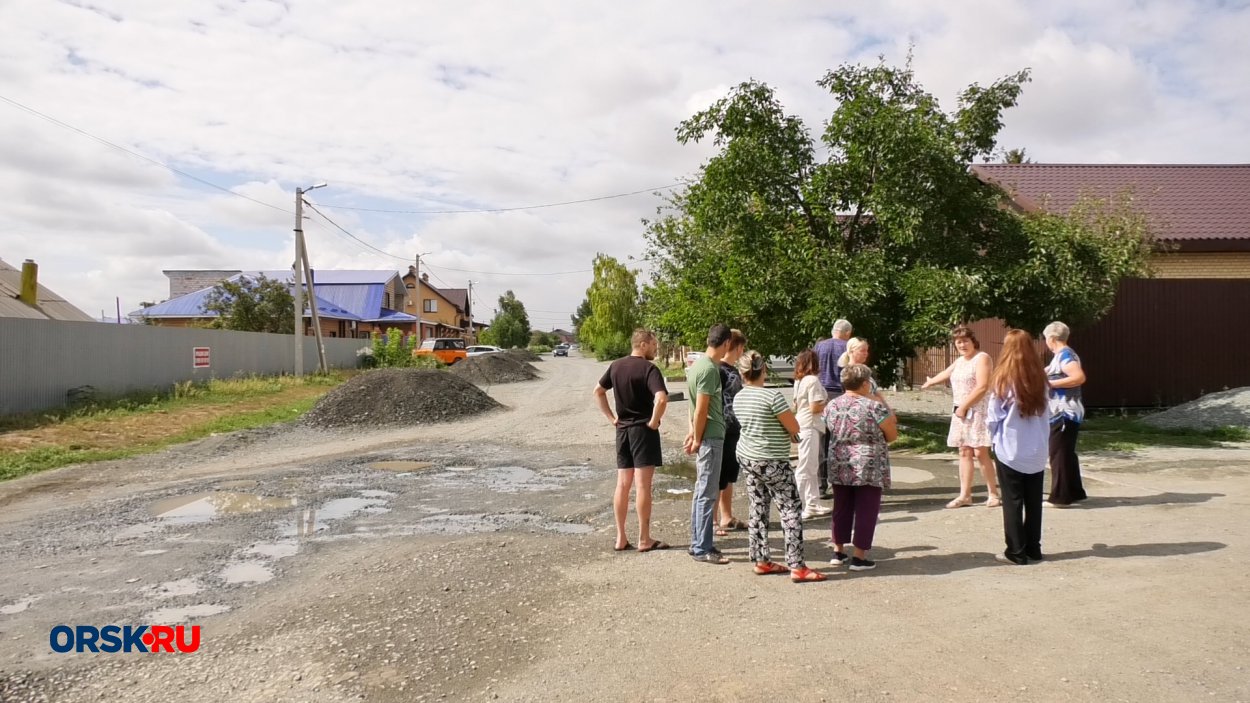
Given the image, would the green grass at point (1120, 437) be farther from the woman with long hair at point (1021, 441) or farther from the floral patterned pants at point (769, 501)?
the floral patterned pants at point (769, 501)

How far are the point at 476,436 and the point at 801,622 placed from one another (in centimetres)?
1060

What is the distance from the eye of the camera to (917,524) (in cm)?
653

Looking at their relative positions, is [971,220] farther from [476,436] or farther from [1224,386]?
[476,436]

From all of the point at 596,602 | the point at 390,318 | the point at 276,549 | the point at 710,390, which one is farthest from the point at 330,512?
the point at 390,318

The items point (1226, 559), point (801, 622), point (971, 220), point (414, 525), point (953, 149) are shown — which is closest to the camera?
point (801, 622)

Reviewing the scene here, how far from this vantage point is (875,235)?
1216 centimetres

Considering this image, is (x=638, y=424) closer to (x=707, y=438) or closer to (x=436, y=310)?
(x=707, y=438)

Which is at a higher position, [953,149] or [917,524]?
[953,149]

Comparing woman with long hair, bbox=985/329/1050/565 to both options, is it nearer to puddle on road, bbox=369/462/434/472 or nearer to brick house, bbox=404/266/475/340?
puddle on road, bbox=369/462/434/472

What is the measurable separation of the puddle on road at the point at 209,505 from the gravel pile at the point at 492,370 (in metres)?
23.3

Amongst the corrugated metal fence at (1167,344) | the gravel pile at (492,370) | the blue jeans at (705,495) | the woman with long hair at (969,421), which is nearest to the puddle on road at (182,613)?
the blue jeans at (705,495)

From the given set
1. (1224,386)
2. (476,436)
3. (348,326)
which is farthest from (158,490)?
(348,326)

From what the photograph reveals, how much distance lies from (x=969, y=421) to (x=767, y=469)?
2785mm

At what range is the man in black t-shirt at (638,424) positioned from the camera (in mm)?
5754
